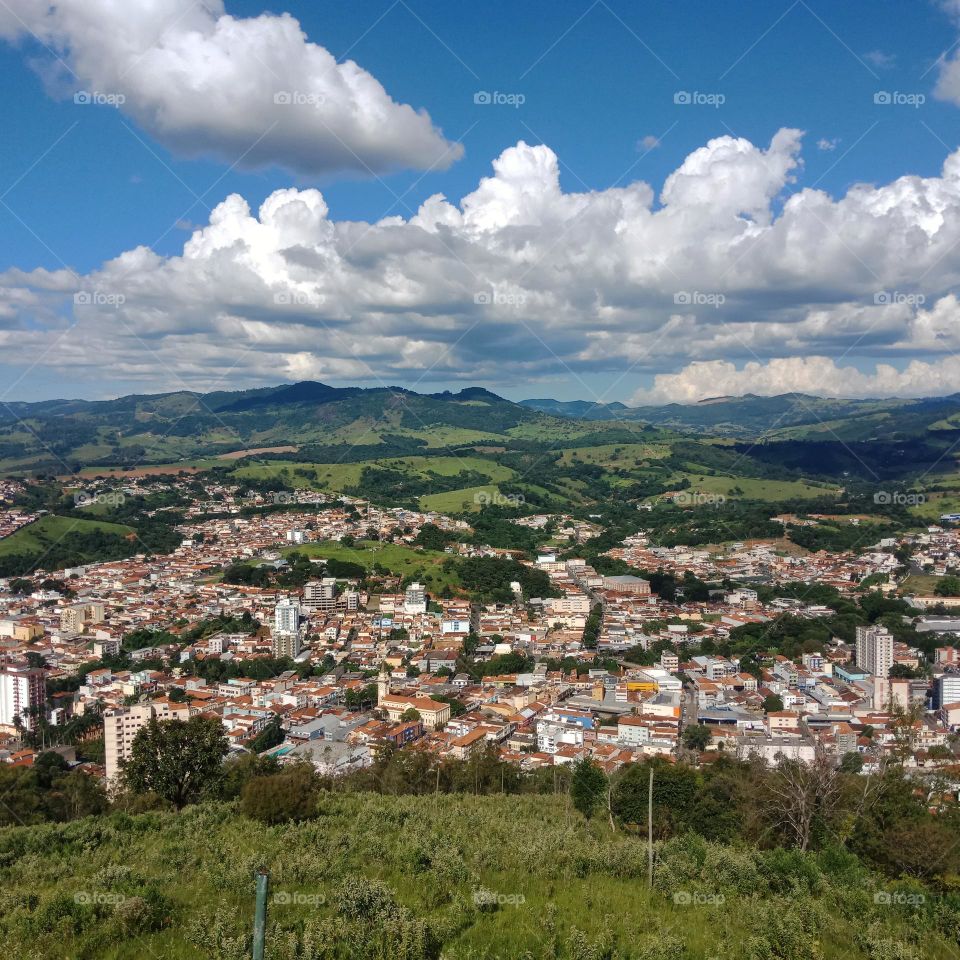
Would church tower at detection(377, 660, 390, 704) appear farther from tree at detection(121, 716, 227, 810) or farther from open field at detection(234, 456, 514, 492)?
open field at detection(234, 456, 514, 492)

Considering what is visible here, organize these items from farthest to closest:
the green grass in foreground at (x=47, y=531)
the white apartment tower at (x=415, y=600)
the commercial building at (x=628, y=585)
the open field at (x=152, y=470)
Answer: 1. the open field at (x=152, y=470)
2. the green grass in foreground at (x=47, y=531)
3. the commercial building at (x=628, y=585)
4. the white apartment tower at (x=415, y=600)

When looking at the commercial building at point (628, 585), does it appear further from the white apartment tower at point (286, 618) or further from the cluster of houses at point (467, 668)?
the white apartment tower at point (286, 618)

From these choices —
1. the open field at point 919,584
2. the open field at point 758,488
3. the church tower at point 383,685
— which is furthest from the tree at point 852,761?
the open field at point 758,488

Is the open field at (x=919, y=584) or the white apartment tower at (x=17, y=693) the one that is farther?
the open field at (x=919, y=584)

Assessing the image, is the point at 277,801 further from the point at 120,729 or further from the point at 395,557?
the point at 395,557

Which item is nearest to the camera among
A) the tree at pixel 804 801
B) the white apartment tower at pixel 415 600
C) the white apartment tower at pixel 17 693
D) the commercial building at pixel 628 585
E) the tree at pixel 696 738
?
the tree at pixel 804 801

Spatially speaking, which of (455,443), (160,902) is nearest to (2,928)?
(160,902)
